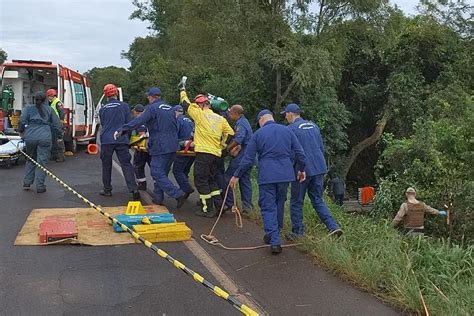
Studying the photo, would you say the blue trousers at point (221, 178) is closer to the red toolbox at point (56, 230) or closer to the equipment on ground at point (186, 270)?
the equipment on ground at point (186, 270)

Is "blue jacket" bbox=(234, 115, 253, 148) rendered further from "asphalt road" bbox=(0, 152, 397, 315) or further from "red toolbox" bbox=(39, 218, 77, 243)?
"red toolbox" bbox=(39, 218, 77, 243)

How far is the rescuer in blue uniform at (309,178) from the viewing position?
6793 millimetres

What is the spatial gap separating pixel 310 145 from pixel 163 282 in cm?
267

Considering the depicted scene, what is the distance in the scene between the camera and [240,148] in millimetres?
8195

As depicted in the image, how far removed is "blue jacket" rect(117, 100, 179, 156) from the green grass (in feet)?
9.03

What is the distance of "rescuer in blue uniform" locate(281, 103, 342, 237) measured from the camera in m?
6.79

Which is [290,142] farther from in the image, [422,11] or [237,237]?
[422,11]

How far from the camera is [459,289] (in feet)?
15.7

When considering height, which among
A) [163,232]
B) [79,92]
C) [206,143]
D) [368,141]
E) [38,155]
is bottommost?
[368,141]

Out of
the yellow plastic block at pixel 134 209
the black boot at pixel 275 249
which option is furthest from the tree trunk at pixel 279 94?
the black boot at pixel 275 249

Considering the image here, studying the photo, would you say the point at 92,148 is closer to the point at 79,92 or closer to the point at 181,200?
the point at 181,200

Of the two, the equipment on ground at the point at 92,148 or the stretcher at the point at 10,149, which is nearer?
the equipment on ground at the point at 92,148

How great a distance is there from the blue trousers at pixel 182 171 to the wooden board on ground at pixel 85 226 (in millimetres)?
511

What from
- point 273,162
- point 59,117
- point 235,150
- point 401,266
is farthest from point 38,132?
point 401,266
